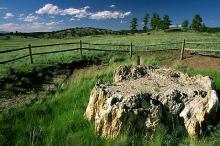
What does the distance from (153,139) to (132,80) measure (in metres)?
2.63

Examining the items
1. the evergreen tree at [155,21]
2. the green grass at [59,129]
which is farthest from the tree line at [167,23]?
the green grass at [59,129]

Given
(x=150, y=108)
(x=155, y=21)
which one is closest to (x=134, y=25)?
(x=155, y=21)

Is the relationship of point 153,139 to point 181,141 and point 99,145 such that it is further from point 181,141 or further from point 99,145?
point 99,145

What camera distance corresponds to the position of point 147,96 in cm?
800

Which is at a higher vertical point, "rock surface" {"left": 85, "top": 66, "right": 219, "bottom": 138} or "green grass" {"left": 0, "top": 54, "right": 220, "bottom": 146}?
"rock surface" {"left": 85, "top": 66, "right": 219, "bottom": 138}

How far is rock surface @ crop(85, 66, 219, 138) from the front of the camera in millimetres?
7470

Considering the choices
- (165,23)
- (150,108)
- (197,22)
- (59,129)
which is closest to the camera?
(150,108)

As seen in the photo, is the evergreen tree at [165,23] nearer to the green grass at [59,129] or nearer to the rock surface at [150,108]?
the green grass at [59,129]

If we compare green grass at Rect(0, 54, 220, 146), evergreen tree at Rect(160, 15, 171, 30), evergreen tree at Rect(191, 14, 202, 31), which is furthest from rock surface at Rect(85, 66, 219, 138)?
evergreen tree at Rect(160, 15, 171, 30)

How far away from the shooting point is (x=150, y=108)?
25.1 feet

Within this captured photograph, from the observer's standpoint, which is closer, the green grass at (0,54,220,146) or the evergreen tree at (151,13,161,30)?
the green grass at (0,54,220,146)

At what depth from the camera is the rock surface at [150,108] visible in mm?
7470

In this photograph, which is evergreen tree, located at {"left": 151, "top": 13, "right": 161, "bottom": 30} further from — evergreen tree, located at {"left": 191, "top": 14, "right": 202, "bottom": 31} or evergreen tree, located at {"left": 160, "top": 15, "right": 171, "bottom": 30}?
evergreen tree, located at {"left": 191, "top": 14, "right": 202, "bottom": 31}

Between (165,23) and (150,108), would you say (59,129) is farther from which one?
(165,23)
